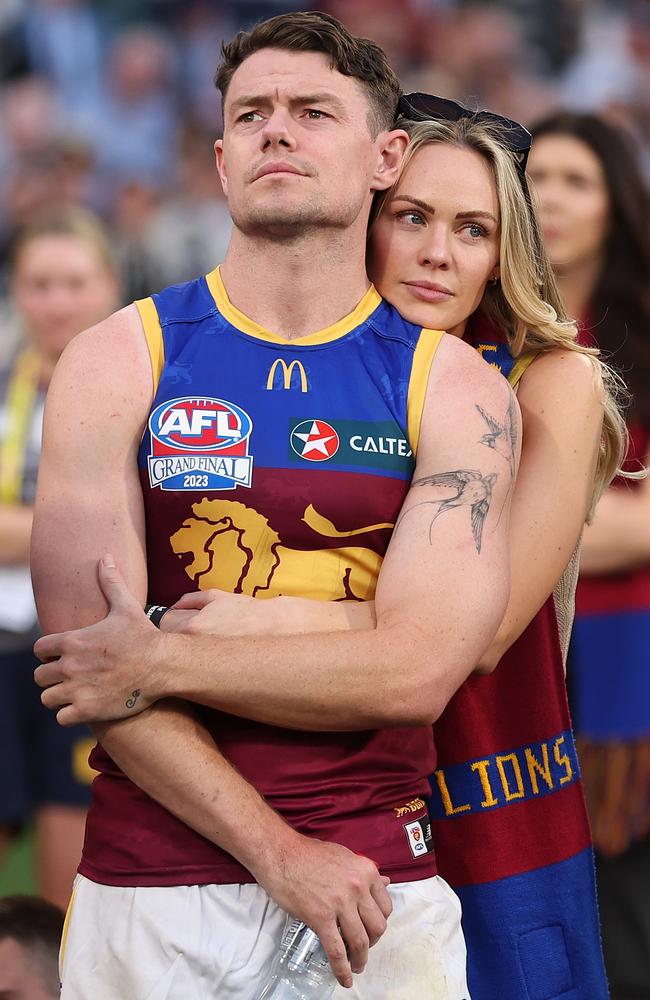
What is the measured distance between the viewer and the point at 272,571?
2.70m

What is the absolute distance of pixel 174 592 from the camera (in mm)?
2740

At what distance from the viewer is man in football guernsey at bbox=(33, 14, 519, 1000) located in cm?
255

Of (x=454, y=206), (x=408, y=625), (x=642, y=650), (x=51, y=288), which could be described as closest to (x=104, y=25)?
(x=51, y=288)

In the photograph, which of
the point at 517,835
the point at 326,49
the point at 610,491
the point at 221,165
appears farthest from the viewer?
the point at 610,491

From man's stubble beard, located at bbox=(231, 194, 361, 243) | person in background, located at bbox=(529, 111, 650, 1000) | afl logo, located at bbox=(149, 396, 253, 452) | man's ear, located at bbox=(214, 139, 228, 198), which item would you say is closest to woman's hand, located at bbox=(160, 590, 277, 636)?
afl logo, located at bbox=(149, 396, 253, 452)

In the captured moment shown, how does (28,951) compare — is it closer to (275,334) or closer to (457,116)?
(275,334)

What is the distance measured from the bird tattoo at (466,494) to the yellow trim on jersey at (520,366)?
0.52 meters

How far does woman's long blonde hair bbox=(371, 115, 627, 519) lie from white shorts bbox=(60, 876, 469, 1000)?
1201 mm

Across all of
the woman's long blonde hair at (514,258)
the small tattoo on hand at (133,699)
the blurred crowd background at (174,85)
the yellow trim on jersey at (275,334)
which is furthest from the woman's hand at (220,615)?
the blurred crowd background at (174,85)

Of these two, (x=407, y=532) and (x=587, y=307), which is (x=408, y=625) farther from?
(x=587, y=307)

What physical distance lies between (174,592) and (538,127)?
327 centimetres

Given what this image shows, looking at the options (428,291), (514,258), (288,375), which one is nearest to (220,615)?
(288,375)

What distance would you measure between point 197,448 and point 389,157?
0.79 metres

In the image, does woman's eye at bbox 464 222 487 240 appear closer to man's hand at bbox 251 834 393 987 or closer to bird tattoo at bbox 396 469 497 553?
bird tattoo at bbox 396 469 497 553
